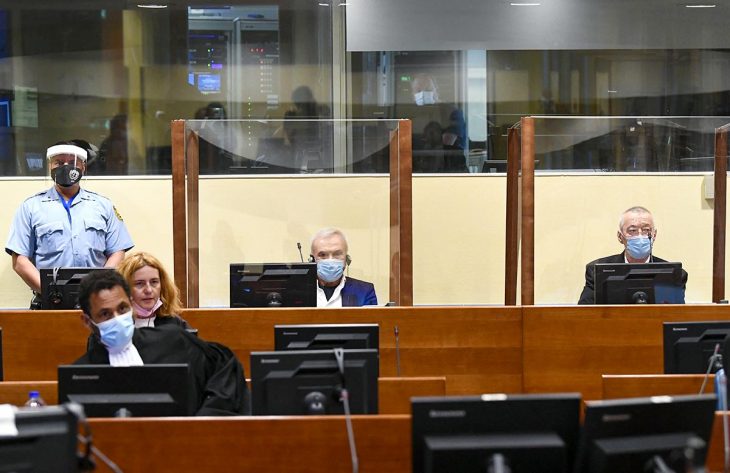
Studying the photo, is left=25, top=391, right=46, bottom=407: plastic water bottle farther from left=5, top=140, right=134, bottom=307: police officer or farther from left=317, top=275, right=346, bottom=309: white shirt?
left=5, top=140, right=134, bottom=307: police officer

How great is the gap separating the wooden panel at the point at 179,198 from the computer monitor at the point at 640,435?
390 centimetres

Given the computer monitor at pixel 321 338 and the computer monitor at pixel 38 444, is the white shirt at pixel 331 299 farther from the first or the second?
the computer monitor at pixel 38 444

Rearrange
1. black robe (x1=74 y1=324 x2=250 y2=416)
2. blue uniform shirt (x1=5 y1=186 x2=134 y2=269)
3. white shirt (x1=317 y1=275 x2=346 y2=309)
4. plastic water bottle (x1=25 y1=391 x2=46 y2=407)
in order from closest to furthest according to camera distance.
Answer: plastic water bottle (x1=25 y1=391 x2=46 y2=407) < black robe (x1=74 y1=324 x2=250 y2=416) < white shirt (x1=317 y1=275 x2=346 y2=309) < blue uniform shirt (x1=5 y1=186 x2=134 y2=269)

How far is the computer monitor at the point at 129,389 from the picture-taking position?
3.11 metres

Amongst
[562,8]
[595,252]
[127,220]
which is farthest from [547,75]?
[127,220]

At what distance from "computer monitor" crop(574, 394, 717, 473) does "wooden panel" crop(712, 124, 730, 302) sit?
4.05 metres

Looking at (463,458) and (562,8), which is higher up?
(562,8)

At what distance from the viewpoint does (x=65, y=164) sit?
6.36 meters

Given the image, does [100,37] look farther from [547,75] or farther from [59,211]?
[547,75]

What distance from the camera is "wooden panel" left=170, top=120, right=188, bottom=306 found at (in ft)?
19.8

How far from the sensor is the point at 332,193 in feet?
20.4

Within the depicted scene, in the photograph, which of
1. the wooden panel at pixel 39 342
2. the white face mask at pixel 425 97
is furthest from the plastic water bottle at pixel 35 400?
the white face mask at pixel 425 97

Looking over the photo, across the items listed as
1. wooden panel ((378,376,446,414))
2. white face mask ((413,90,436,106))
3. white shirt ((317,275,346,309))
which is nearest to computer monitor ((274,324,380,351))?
wooden panel ((378,376,446,414))

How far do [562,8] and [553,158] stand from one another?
242 cm
